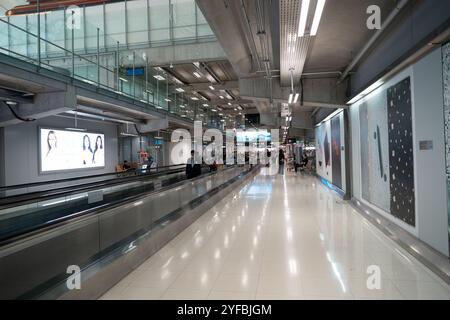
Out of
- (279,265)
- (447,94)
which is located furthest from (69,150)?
(447,94)

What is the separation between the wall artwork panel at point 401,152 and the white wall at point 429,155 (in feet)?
0.59

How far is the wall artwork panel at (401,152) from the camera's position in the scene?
495cm

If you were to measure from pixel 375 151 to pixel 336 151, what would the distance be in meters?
5.01

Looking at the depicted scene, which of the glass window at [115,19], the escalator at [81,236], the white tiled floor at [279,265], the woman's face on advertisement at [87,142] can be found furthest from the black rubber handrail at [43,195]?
the glass window at [115,19]

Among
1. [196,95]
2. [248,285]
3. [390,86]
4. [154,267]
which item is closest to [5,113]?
[154,267]

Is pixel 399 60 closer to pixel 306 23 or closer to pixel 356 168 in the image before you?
pixel 306 23

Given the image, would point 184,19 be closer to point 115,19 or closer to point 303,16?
point 115,19

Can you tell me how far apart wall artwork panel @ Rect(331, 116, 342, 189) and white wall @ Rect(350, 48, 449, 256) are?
Answer: 20.2 feet

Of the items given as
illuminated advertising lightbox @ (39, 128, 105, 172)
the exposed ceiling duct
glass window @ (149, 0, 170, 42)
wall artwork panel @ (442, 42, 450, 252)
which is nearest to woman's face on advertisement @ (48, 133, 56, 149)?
illuminated advertising lightbox @ (39, 128, 105, 172)

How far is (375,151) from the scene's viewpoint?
694cm

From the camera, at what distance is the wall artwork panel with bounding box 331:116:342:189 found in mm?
11211

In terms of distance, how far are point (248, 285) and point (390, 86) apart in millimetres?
4356

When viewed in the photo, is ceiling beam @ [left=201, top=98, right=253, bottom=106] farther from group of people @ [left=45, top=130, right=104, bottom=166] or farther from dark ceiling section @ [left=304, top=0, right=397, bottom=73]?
dark ceiling section @ [left=304, top=0, right=397, bottom=73]

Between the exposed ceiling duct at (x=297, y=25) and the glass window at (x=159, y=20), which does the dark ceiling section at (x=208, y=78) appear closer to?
the glass window at (x=159, y=20)
